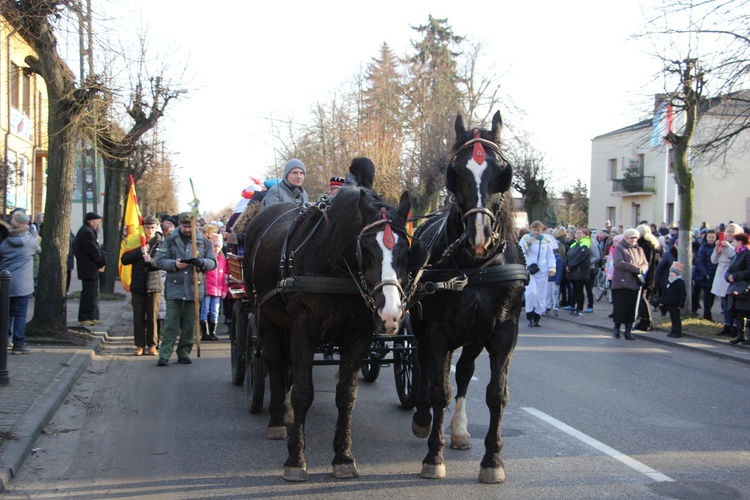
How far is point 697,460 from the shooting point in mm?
6098

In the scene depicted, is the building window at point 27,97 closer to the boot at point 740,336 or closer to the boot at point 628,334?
the boot at point 628,334

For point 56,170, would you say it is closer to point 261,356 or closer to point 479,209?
point 261,356

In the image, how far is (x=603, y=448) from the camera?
640cm

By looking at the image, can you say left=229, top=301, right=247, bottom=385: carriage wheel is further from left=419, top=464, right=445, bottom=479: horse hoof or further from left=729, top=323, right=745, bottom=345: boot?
left=729, top=323, right=745, bottom=345: boot

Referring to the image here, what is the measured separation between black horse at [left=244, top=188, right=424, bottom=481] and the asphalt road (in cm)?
57

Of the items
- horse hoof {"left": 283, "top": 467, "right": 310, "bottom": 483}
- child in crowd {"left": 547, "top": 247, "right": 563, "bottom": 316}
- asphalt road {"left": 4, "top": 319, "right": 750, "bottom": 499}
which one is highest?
child in crowd {"left": 547, "top": 247, "right": 563, "bottom": 316}

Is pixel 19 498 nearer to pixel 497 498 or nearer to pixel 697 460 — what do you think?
pixel 497 498

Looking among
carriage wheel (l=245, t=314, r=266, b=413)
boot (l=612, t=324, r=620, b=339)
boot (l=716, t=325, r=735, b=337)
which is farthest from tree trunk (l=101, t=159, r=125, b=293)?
boot (l=716, t=325, r=735, b=337)

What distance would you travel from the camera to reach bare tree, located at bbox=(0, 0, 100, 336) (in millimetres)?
12086

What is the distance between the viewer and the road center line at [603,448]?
18.6 ft

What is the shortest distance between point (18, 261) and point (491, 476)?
25.5 feet

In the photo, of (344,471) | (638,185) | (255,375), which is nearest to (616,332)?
(255,375)

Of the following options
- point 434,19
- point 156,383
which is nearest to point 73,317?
point 156,383

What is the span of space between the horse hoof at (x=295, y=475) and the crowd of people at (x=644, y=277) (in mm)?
9783
